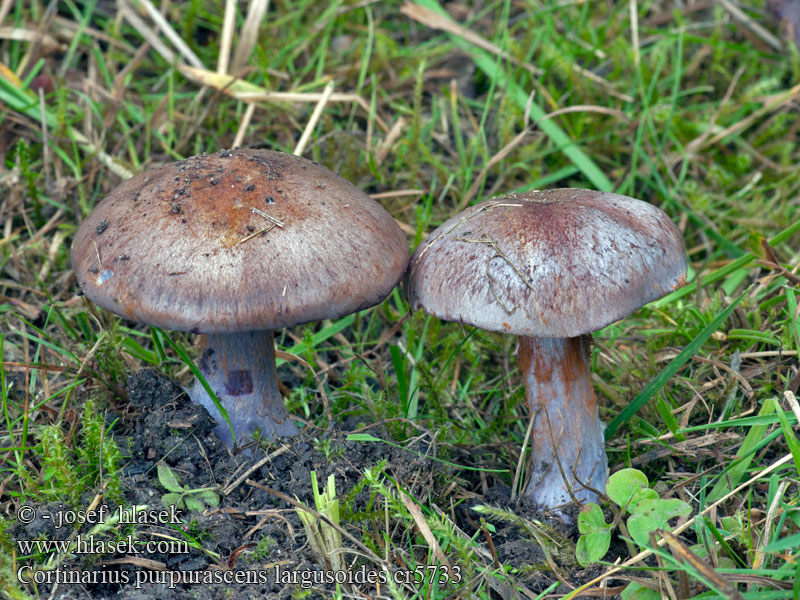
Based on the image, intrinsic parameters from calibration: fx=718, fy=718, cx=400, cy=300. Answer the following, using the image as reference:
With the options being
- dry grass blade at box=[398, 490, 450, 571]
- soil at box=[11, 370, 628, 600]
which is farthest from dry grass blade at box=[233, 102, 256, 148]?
dry grass blade at box=[398, 490, 450, 571]

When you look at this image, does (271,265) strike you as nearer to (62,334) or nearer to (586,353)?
(586,353)

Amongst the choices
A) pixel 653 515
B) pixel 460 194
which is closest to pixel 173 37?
pixel 460 194

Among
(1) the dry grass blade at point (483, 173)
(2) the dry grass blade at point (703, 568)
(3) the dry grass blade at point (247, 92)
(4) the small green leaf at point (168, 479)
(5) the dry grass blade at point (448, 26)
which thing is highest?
(5) the dry grass blade at point (448, 26)

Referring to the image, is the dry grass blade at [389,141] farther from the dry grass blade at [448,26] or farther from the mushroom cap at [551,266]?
the mushroom cap at [551,266]

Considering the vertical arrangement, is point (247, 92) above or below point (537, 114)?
above

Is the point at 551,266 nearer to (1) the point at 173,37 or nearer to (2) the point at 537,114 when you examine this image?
(2) the point at 537,114

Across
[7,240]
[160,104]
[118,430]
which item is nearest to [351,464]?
[118,430]

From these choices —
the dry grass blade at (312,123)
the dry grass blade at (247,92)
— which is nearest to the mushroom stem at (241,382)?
the dry grass blade at (312,123)

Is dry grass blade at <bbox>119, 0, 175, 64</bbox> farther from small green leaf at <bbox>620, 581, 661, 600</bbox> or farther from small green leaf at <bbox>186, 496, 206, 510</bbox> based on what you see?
small green leaf at <bbox>620, 581, 661, 600</bbox>
